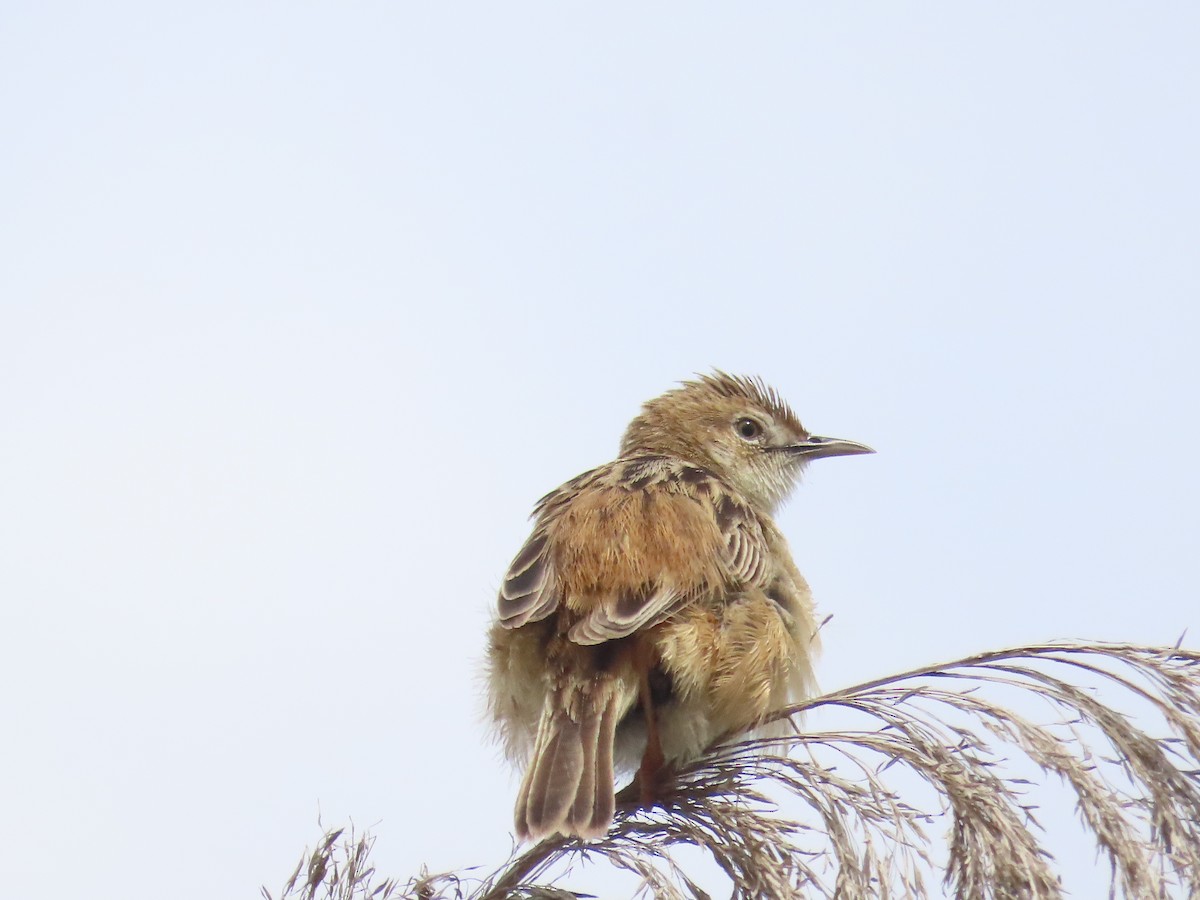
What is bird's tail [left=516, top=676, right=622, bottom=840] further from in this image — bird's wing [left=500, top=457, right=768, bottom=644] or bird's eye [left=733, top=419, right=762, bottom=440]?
bird's eye [left=733, top=419, right=762, bottom=440]

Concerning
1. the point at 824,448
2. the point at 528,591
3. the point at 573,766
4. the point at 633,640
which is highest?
the point at 824,448

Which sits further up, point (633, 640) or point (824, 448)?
point (824, 448)

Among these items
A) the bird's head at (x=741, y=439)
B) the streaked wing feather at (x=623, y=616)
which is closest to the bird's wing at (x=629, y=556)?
the streaked wing feather at (x=623, y=616)

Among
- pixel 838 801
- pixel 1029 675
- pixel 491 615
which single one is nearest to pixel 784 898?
pixel 838 801

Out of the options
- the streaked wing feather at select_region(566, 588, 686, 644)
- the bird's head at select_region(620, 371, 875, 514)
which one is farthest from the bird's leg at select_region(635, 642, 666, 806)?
the bird's head at select_region(620, 371, 875, 514)

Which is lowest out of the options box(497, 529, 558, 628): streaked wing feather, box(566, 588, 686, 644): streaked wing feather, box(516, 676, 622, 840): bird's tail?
box(516, 676, 622, 840): bird's tail

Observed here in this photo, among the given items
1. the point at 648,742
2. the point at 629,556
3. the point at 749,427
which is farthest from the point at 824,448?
the point at 648,742

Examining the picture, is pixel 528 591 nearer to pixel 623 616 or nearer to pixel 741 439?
pixel 623 616
